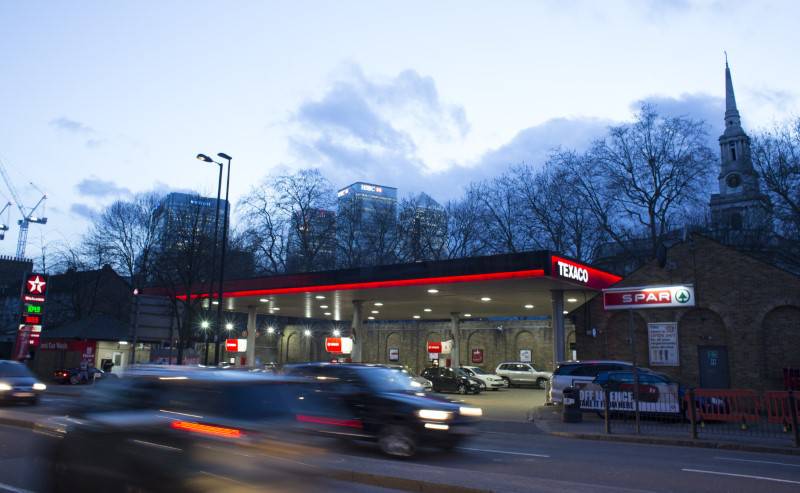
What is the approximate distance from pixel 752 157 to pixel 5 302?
99.3 meters

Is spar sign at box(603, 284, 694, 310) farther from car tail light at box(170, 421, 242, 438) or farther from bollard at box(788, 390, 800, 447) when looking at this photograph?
car tail light at box(170, 421, 242, 438)

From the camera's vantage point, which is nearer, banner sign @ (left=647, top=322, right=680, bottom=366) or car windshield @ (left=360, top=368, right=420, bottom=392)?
car windshield @ (left=360, top=368, right=420, bottom=392)

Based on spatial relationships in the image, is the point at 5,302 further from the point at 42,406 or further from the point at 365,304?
the point at 42,406

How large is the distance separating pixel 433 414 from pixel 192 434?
23.6 ft

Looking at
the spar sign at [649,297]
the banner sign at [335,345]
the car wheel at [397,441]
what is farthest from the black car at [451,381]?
the car wheel at [397,441]

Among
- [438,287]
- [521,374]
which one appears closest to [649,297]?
[438,287]

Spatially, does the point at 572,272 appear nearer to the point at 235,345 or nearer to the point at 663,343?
the point at 663,343

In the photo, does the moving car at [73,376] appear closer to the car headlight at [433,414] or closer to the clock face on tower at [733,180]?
the car headlight at [433,414]

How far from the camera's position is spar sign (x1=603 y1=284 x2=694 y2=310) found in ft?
85.8

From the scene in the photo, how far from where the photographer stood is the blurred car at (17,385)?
19.1m

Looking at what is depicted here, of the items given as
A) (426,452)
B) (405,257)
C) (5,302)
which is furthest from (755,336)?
(5,302)

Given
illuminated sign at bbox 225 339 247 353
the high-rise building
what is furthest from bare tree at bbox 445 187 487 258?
illuminated sign at bbox 225 339 247 353

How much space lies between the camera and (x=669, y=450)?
46.2 feet

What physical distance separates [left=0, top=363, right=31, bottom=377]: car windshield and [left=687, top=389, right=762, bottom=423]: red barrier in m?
21.2
